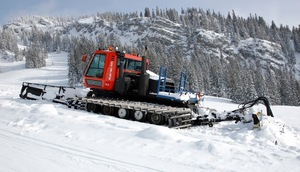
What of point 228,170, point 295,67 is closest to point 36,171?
point 228,170

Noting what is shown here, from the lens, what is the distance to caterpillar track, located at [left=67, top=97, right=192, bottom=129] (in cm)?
1127

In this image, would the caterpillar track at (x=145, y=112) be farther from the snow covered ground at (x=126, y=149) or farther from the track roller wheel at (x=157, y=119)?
the snow covered ground at (x=126, y=149)

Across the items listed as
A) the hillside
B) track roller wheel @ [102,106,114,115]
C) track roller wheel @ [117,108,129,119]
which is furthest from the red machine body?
the hillside

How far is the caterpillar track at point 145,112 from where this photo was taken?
11269 millimetres

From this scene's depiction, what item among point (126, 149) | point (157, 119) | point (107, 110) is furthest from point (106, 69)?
point (126, 149)

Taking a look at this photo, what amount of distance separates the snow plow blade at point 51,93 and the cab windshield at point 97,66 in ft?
5.09

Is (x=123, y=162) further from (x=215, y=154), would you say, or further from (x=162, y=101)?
(x=162, y=101)

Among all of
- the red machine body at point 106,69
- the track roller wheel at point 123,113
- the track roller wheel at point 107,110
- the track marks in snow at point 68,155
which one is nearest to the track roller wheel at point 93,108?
the track roller wheel at point 107,110

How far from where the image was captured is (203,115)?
40.1 ft

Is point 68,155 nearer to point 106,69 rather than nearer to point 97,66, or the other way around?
point 106,69

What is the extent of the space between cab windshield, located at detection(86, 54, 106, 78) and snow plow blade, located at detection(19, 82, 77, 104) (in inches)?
61.0

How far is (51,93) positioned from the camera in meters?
15.2

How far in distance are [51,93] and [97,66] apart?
3.26 meters

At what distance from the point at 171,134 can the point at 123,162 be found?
2.42 m
